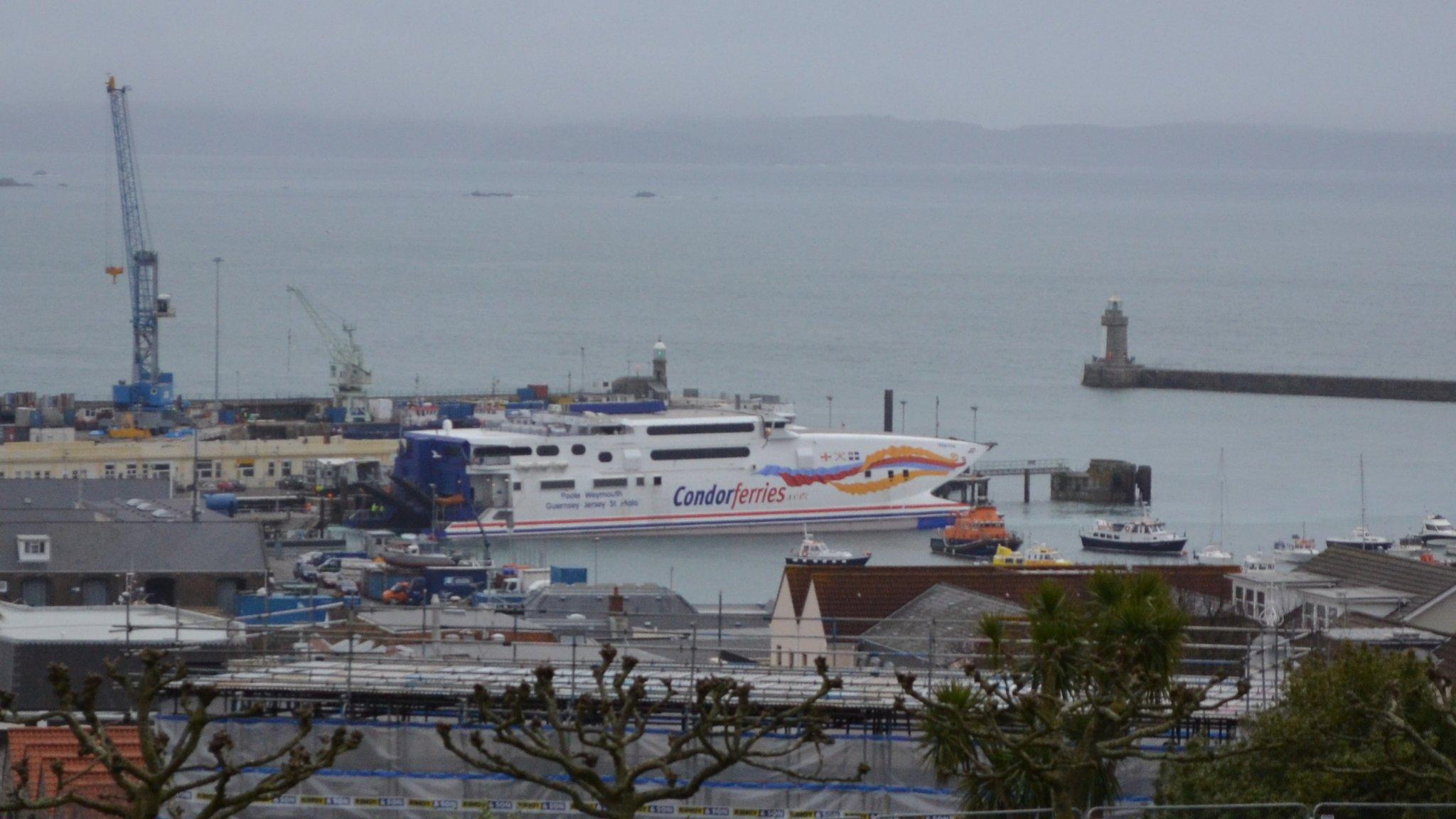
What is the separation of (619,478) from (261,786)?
3241 cm

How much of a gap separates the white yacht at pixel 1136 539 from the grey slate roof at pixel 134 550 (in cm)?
1693

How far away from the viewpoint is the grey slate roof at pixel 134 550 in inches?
798

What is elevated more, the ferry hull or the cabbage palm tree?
the cabbage palm tree

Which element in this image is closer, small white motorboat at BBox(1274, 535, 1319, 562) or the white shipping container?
small white motorboat at BBox(1274, 535, 1319, 562)

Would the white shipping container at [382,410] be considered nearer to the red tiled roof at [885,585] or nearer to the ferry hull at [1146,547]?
the ferry hull at [1146,547]

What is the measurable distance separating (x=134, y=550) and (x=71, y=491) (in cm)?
714

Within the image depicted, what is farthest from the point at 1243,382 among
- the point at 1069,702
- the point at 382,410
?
the point at 1069,702

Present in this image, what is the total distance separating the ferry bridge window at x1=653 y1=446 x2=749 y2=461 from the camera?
3969 centimetres

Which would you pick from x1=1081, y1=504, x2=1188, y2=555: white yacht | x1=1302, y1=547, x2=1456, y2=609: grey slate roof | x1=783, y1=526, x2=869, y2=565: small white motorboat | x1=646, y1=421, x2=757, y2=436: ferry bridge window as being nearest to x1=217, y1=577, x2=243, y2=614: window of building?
x1=1302, y1=547, x2=1456, y2=609: grey slate roof

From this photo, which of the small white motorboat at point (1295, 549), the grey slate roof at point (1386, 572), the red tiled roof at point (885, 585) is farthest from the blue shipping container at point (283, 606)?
the small white motorboat at point (1295, 549)

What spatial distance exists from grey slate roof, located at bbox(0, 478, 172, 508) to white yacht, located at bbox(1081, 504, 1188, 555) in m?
14.0

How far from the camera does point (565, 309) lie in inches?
3644

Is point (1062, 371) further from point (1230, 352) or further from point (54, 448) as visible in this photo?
point (54, 448)

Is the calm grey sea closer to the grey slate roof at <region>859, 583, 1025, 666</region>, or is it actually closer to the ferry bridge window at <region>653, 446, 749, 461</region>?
the ferry bridge window at <region>653, 446, 749, 461</region>
